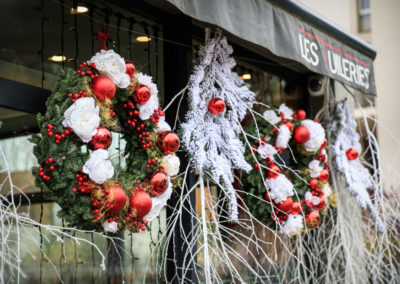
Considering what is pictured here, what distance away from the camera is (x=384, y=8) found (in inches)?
335

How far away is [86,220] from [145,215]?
337 mm

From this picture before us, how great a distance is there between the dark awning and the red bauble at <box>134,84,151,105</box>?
1.54 ft

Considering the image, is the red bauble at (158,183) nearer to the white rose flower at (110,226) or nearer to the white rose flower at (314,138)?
the white rose flower at (110,226)

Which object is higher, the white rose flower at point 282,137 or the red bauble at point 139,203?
the white rose flower at point 282,137

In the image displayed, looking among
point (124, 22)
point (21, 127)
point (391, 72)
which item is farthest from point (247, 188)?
point (391, 72)

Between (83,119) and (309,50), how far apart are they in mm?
2276

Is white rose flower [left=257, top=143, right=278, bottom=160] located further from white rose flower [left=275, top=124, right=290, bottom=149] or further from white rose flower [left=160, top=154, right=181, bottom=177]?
white rose flower [left=160, top=154, right=181, bottom=177]

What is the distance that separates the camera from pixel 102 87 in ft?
8.64

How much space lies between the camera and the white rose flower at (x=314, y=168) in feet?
13.9

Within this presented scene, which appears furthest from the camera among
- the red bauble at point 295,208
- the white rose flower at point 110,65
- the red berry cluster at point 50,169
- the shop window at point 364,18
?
the shop window at point 364,18

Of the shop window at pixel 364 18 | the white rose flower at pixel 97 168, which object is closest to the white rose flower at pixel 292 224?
the white rose flower at pixel 97 168

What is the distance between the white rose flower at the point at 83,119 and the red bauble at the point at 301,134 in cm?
203

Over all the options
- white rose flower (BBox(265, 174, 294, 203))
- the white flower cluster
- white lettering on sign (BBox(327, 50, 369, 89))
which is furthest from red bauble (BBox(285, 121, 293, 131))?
the white flower cluster

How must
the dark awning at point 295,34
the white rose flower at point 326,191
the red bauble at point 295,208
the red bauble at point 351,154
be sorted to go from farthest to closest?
the red bauble at point 351,154, the white rose flower at point 326,191, the red bauble at point 295,208, the dark awning at point 295,34
